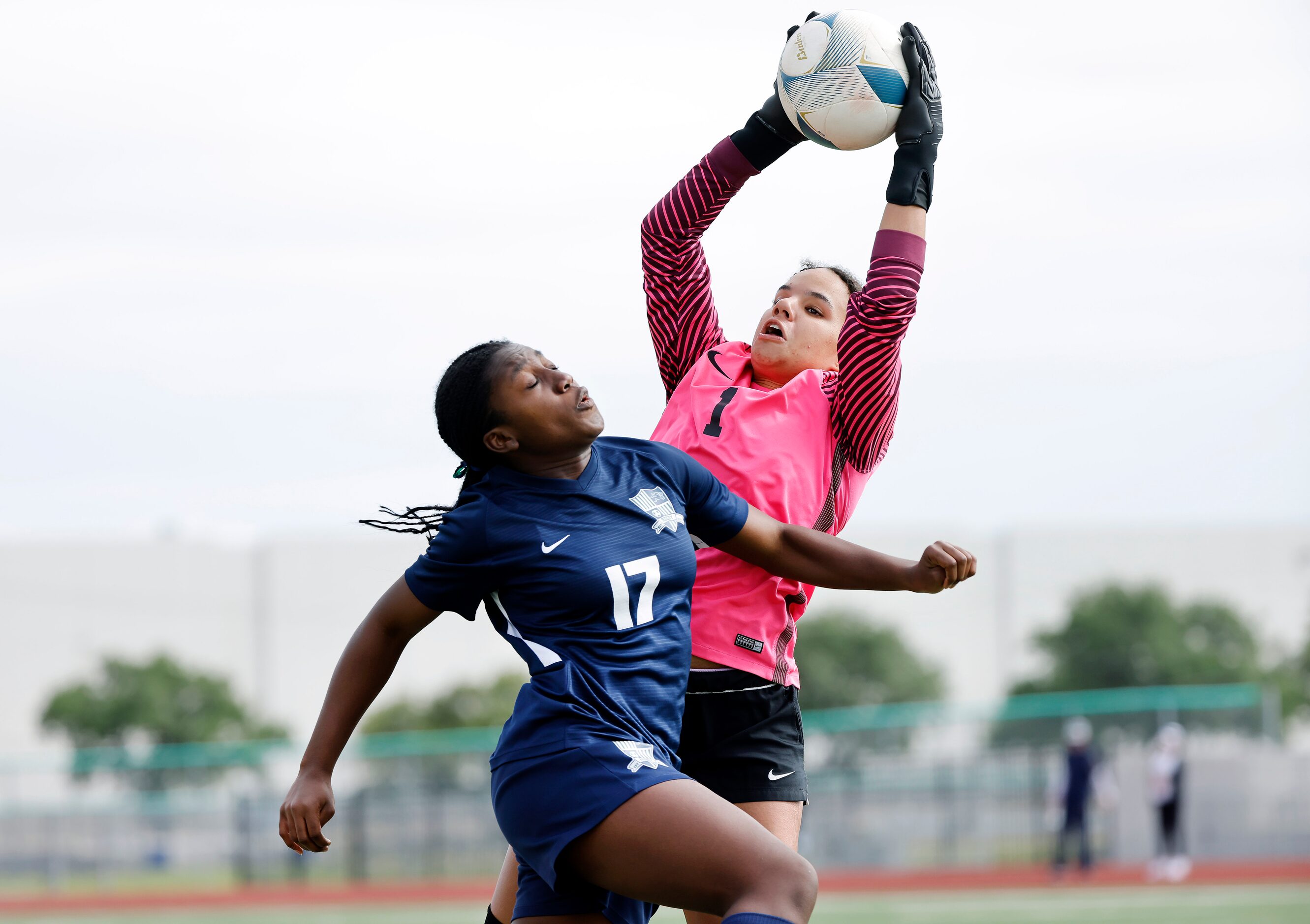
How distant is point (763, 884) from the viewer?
2.74 meters

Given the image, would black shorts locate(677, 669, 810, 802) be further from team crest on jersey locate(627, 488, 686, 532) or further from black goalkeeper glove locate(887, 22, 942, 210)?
black goalkeeper glove locate(887, 22, 942, 210)

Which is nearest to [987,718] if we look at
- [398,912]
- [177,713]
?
[398,912]

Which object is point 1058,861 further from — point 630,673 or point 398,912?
point 630,673

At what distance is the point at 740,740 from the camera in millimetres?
3445

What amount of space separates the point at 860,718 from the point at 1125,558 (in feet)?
112

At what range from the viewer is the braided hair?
319 cm

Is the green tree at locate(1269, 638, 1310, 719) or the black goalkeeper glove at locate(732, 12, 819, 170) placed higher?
the black goalkeeper glove at locate(732, 12, 819, 170)

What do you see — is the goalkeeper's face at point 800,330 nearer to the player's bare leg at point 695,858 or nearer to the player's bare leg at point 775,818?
the player's bare leg at point 775,818

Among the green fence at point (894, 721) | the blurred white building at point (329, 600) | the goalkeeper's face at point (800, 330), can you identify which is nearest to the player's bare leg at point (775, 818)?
the goalkeeper's face at point (800, 330)

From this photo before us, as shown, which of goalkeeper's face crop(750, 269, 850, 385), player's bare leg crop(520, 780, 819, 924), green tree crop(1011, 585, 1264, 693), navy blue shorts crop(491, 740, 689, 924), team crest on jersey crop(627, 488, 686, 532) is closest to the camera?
player's bare leg crop(520, 780, 819, 924)

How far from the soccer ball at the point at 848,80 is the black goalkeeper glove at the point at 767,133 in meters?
0.06

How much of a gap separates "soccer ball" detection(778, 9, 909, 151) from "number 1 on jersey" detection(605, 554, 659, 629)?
1.25m

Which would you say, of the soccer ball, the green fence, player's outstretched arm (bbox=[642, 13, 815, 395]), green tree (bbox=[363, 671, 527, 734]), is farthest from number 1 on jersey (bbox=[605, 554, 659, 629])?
green tree (bbox=[363, 671, 527, 734])

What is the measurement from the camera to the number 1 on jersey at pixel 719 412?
3.67m
